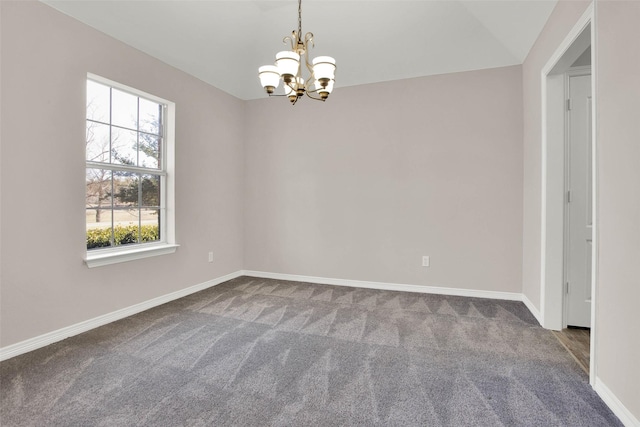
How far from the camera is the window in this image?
2840mm

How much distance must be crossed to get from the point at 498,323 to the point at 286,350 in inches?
78.3

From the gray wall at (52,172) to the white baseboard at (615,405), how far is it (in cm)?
373

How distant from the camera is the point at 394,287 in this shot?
4000mm

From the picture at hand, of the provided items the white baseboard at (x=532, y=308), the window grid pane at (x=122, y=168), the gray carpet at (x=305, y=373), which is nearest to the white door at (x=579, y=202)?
the white baseboard at (x=532, y=308)

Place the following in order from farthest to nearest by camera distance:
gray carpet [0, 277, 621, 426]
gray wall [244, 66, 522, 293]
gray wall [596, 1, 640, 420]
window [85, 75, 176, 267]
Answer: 1. gray wall [244, 66, 522, 293]
2. window [85, 75, 176, 267]
3. gray carpet [0, 277, 621, 426]
4. gray wall [596, 1, 640, 420]

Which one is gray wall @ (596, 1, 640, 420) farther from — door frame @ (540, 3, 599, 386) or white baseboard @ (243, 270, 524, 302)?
white baseboard @ (243, 270, 524, 302)

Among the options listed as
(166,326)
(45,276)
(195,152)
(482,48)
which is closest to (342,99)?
(482,48)

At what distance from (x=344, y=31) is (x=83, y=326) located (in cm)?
393

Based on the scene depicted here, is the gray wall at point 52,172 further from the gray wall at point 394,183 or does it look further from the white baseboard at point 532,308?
the white baseboard at point 532,308

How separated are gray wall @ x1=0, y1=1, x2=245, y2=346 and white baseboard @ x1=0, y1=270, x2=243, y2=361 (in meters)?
0.04

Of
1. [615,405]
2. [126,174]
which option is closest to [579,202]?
[615,405]

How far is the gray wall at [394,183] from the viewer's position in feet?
11.8

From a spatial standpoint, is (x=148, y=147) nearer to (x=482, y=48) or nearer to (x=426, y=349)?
(x=426, y=349)

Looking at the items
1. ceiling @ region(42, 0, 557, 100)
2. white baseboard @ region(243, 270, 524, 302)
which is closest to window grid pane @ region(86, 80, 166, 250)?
ceiling @ region(42, 0, 557, 100)
